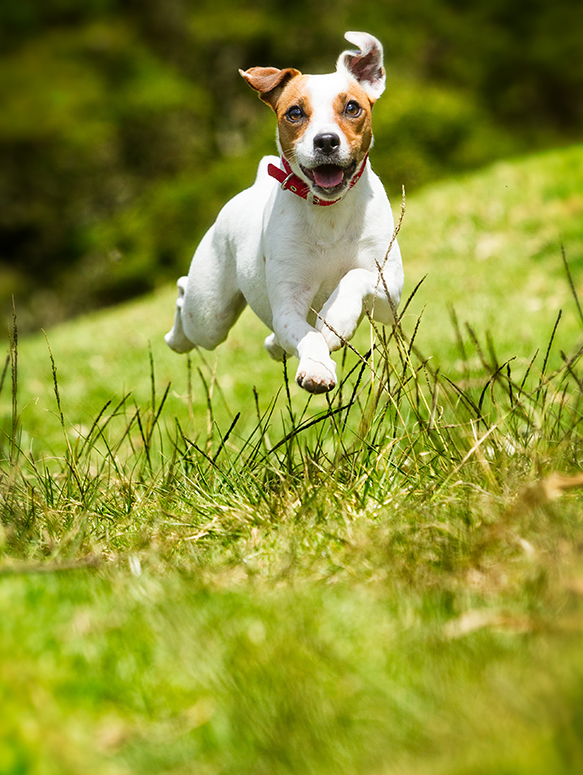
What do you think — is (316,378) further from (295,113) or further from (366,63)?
(366,63)

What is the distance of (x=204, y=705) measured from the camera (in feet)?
5.93

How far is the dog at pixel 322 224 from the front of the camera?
244 cm

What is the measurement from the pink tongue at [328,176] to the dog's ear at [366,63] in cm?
33

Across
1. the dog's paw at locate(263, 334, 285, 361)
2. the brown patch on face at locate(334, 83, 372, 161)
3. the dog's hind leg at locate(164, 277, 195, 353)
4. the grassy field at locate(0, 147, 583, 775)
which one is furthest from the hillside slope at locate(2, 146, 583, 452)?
the brown patch on face at locate(334, 83, 372, 161)

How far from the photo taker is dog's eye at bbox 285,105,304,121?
8.22 feet

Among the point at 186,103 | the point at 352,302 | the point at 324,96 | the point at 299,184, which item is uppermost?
the point at 324,96

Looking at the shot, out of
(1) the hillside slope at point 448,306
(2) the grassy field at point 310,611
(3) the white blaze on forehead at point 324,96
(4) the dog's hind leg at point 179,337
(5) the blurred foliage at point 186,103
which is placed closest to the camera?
(2) the grassy field at point 310,611

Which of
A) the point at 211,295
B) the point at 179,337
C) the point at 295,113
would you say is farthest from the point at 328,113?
the point at 179,337

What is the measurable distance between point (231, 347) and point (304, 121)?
18.8 feet

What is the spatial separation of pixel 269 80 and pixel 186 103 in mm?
21398

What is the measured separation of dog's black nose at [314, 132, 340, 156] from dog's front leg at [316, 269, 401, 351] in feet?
1.35

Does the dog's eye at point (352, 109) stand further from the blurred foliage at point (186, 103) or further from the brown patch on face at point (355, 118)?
the blurred foliage at point (186, 103)

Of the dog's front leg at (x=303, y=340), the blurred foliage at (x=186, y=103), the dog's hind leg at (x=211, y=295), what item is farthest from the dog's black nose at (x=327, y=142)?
the blurred foliage at (x=186, y=103)

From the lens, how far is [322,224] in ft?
8.69
